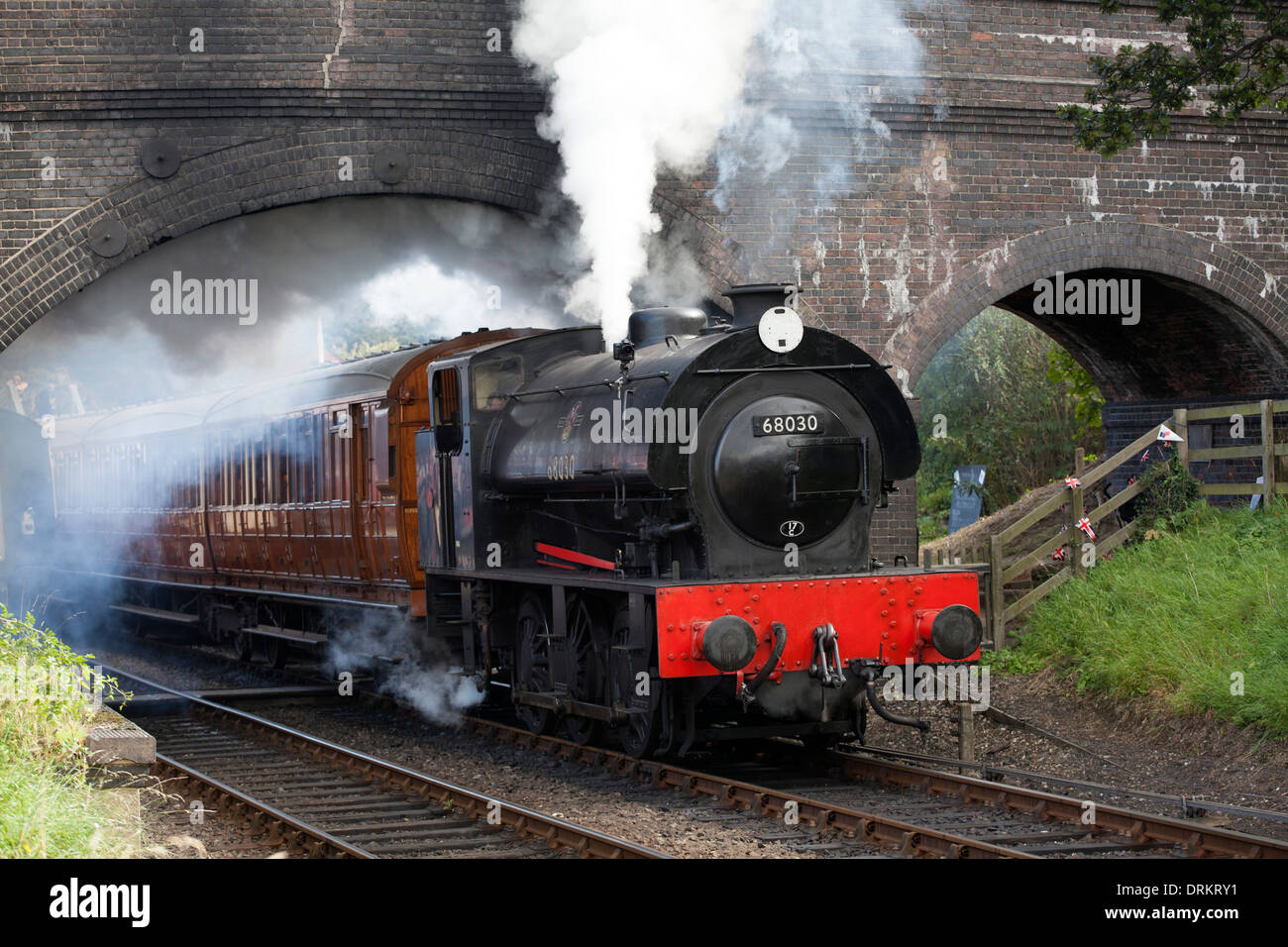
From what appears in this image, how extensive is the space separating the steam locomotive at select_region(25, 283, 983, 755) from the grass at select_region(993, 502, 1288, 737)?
1.93 metres

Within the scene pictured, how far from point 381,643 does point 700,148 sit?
5.74 m

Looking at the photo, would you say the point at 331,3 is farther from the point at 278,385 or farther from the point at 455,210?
the point at 278,385

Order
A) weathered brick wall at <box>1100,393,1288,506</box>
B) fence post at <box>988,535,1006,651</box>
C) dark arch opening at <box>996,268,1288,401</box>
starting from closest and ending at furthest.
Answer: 1. fence post at <box>988,535,1006,651</box>
2. weathered brick wall at <box>1100,393,1288,506</box>
3. dark arch opening at <box>996,268,1288,401</box>

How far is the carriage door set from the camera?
10.8 metres

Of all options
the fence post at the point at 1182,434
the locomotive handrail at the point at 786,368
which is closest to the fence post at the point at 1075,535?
the fence post at the point at 1182,434

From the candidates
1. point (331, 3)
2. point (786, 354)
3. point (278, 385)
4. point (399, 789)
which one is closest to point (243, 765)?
point (399, 789)

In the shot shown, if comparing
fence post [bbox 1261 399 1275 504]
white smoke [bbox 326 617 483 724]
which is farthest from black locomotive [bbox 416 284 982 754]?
fence post [bbox 1261 399 1275 504]

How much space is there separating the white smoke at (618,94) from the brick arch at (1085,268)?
2.93m

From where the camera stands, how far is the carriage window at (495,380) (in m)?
10.5

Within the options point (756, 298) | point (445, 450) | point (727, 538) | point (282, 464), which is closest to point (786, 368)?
point (756, 298)

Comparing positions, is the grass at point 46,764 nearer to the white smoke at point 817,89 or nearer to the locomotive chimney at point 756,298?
the locomotive chimney at point 756,298

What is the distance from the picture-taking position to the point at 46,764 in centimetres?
716

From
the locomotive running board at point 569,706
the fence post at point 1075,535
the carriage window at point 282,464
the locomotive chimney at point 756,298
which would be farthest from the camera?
the carriage window at point 282,464

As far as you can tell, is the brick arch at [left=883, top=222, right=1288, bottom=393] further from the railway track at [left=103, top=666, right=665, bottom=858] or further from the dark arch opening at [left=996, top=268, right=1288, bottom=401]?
the railway track at [left=103, top=666, right=665, bottom=858]
